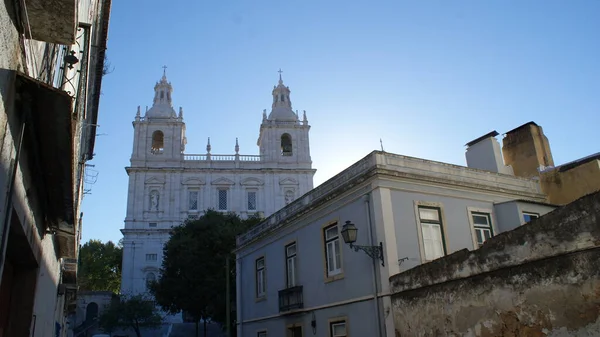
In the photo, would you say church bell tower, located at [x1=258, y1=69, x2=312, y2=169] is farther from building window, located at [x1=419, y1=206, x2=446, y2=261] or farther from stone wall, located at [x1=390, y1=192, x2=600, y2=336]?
stone wall, located at [x1=390, y1=192, x2=600, y2=336]

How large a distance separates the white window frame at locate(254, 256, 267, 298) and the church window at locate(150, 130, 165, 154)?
1646 inches

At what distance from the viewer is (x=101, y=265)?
66688 mm

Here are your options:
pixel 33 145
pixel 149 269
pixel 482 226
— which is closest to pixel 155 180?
pixel 149 269

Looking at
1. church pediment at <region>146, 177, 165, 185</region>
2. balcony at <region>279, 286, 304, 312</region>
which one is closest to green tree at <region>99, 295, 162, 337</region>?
church pediment at <region>146, 177, 165, 185</region>

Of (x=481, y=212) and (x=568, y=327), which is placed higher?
(x=481, y=212)

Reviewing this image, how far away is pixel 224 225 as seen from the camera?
34.3 m

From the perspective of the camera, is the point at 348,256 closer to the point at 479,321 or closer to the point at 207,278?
the point at 479,321

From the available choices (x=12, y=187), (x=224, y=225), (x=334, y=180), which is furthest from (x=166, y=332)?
(x=12, y=187)

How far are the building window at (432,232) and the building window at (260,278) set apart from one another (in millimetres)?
7498

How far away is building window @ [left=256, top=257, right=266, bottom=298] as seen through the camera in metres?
19.3

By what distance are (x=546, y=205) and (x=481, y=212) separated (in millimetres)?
2402

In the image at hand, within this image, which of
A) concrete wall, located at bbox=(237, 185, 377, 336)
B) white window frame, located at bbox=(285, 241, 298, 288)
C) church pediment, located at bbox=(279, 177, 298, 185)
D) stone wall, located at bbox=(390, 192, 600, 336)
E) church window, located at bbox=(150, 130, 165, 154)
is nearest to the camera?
stone wall, located at bbox=(390, 192, 600, 336)

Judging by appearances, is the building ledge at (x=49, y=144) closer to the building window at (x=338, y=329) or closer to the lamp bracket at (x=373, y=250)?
the lamp bracket at (x=373, y=250)

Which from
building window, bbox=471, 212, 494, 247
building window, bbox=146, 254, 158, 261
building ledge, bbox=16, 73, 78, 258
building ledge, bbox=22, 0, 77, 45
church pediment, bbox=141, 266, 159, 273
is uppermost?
building window, bbox=146, 254, 158, 261
